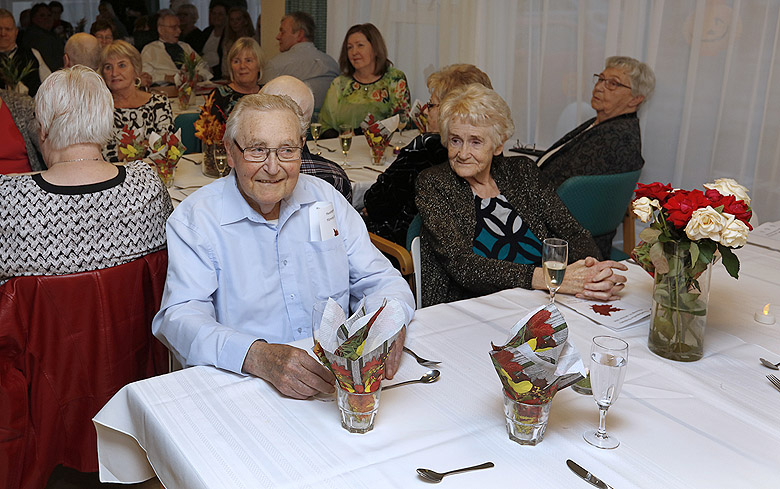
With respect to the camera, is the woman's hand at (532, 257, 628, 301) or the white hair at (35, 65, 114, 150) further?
the white hair at (35, 65, 114, 150)

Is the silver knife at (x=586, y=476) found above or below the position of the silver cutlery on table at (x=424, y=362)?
above

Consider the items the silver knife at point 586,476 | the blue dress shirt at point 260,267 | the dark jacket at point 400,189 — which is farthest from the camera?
the dark jacket at point 400,189

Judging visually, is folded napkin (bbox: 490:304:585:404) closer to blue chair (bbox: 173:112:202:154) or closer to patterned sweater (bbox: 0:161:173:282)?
patterned sweater (bbox: 0:161:173:282)

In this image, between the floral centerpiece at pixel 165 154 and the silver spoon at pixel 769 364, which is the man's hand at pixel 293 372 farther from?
the floral centerpiece at pixel 165 154

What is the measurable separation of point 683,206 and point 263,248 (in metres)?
1.08

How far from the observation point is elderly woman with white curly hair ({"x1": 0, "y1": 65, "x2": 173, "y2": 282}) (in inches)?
80.8

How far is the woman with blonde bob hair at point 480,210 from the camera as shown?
2486mm

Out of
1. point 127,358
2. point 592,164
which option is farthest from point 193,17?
point 127,358

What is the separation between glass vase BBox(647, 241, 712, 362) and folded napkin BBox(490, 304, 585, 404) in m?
0.49

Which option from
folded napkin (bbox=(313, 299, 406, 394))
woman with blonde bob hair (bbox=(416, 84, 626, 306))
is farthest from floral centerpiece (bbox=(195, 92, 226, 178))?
A: folded napkin (bbox=(313, 299, 406, 394))

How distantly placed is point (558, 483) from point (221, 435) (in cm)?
61

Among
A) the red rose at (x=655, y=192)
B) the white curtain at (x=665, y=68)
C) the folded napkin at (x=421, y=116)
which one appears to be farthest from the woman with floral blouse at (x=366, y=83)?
the red rose at (x=655, y=192)

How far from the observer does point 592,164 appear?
3.74 metres

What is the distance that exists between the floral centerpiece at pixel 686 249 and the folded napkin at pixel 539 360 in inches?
19.4
